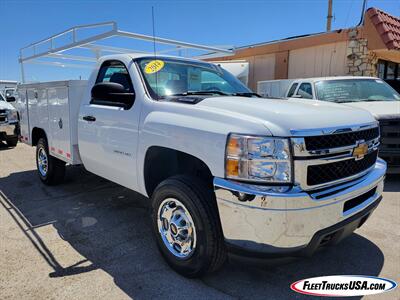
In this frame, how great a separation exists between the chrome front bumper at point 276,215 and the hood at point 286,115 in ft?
1.47

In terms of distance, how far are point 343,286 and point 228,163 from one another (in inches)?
60.0

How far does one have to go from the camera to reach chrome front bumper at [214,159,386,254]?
2.21m

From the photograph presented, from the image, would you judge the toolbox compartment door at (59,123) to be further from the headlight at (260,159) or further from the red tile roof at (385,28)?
the red tile roof at (385,28)

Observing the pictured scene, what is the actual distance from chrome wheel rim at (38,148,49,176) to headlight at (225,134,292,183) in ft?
13.9

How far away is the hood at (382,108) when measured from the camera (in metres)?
5.84

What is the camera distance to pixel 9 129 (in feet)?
32.6

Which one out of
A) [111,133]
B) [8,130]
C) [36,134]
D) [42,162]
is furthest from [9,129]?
[111,133]

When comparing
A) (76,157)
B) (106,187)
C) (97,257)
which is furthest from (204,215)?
(106,187)

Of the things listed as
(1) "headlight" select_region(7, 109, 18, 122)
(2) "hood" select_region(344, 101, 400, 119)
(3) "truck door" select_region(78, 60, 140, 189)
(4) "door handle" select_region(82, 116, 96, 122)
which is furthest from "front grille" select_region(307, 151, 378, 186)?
(1) "headlight" select_region(7, 109, 18, 122)

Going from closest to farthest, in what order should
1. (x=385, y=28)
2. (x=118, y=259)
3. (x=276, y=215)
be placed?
(x=276, y=215) → (x=118, y=259) → (x=385, y=28)

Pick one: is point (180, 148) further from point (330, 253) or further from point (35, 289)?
point (330, 253)

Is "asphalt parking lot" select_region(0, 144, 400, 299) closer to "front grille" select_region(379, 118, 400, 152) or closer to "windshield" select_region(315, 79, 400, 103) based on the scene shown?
"front grille" select_region(379, 118, 400, 152)

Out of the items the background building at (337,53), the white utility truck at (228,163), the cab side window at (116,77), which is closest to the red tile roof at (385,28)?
A: the background building at (337,53)

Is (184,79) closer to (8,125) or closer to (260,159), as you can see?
(260,159)
